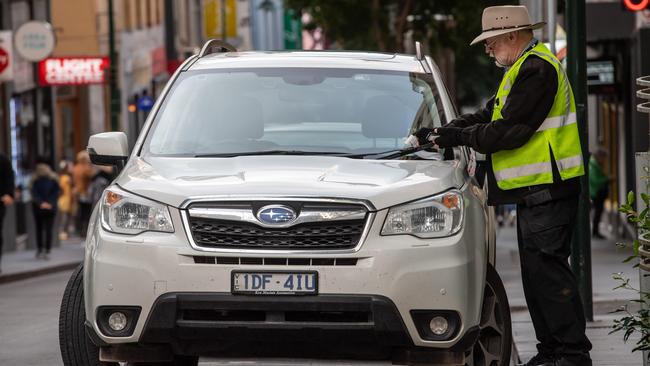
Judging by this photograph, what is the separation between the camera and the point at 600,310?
13.4m

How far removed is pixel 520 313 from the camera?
13828 millimetres

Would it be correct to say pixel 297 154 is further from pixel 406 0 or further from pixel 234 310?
pixel 406 0

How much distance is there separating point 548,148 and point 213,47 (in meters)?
2.46

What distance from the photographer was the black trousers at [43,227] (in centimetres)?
2706

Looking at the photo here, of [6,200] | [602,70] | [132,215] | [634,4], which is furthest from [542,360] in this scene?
[602,70]

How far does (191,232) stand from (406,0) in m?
27.0

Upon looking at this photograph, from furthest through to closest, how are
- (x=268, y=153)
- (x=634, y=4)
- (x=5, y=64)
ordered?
1. (x=5, y=64)
2. (x=634, y=4)
3. (x=268, y=153)

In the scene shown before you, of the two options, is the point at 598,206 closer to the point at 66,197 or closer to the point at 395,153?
the point at 66,197

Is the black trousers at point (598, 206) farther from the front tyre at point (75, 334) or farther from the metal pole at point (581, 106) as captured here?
the front tyre at point (75, 334)

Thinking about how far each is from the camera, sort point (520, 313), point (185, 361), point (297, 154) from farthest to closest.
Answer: point (520, 313) < point (185, 361) < point (297, 154)

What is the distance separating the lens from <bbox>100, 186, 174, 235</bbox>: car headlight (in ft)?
24.9

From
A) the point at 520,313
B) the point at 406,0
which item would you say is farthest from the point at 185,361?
the point at 406,0

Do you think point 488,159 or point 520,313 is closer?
point 488,159

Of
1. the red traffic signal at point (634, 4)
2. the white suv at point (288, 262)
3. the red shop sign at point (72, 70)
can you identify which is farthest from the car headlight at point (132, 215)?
the red shop sign at point (72, 70)
